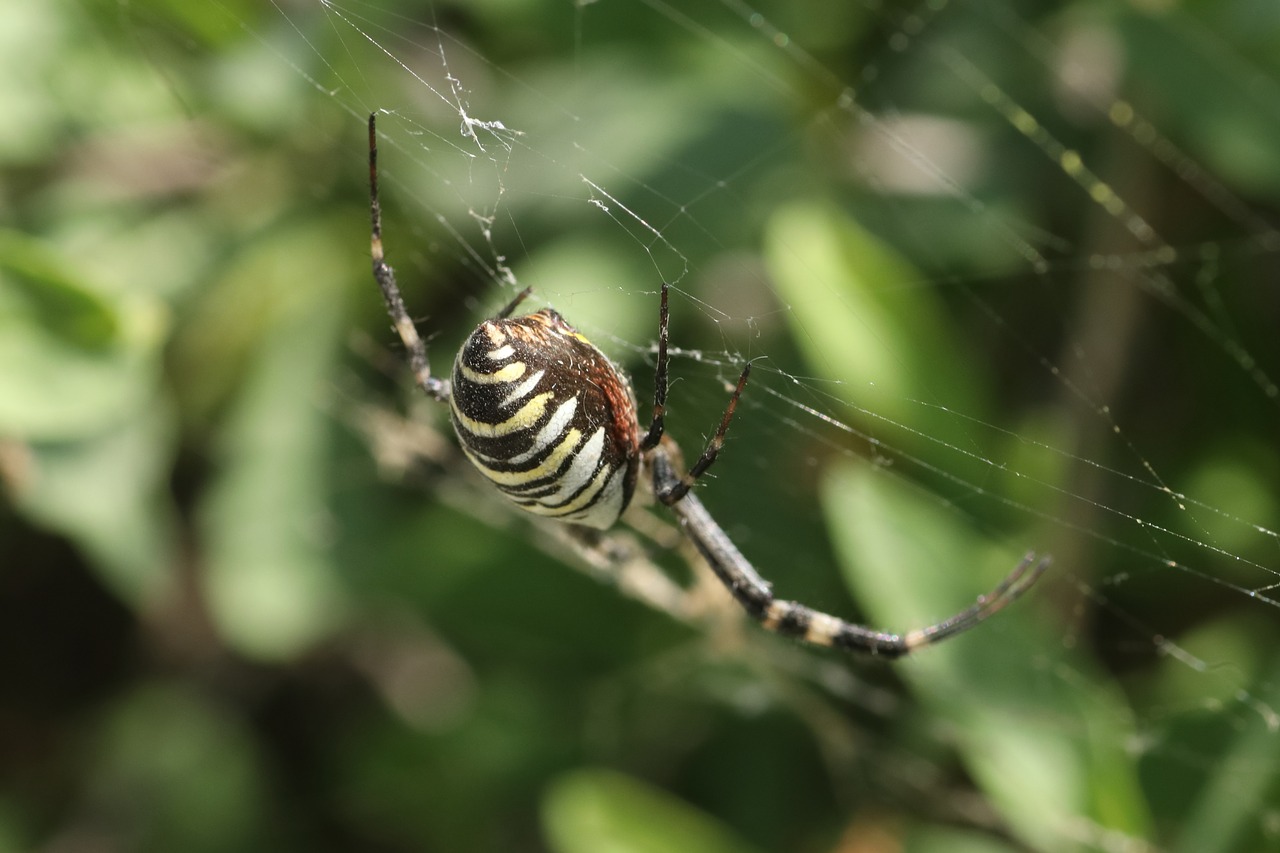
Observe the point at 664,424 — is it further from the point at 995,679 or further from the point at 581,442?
the point at 995,679

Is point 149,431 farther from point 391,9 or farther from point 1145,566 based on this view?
point 1145,566

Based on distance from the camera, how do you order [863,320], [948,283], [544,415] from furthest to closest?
[948,283], [863,320], [544,415]

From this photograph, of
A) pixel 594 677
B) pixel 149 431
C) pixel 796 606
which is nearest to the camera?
pixel 796 606

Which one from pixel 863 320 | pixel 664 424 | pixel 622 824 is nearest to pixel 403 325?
pixel 664 424

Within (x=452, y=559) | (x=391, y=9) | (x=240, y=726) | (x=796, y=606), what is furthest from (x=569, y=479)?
(x=240, y=726)

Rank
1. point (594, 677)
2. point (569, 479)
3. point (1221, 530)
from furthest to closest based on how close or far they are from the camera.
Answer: point (594, 677) < point (1221, 530) < point (569, 479)

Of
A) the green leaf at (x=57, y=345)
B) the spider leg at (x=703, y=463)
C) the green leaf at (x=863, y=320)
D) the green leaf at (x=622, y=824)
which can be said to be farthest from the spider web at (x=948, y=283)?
the green leaf at (x=57, y=345)

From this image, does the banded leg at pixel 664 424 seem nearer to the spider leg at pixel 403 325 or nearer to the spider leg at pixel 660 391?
the spider leg at pixel 660 391
